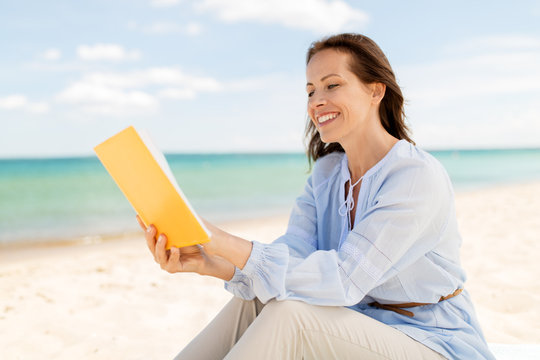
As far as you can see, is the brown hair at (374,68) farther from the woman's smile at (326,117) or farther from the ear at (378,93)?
the woman's smile at (326,117)

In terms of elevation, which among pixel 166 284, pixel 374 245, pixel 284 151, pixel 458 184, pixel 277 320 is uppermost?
pixel 374 245

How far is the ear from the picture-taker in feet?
6.21

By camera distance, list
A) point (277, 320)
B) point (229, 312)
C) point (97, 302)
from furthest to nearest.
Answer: point (97, 302) → point (229, 312) → point (277, 320)

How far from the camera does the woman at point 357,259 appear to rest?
1387 mm

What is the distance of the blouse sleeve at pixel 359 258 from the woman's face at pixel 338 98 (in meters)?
0.41

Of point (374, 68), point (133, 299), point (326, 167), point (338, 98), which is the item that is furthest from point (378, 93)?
point (133, 299)

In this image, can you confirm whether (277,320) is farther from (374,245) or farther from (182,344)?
(182,344)

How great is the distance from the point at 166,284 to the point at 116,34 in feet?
138

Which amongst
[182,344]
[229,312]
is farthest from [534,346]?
[182,344]

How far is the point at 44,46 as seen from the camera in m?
42.2

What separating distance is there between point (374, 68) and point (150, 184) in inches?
42.0

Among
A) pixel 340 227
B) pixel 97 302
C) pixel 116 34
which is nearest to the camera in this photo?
pixel 340 227

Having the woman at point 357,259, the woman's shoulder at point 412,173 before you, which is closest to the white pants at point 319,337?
the woman at point 357,259

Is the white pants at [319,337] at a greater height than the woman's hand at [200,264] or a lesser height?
lesser
